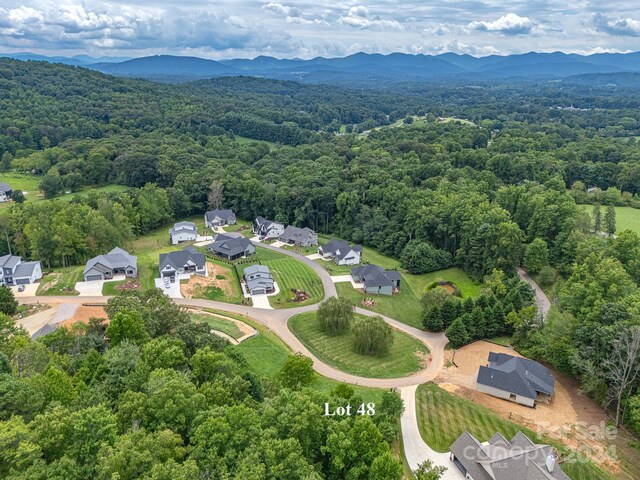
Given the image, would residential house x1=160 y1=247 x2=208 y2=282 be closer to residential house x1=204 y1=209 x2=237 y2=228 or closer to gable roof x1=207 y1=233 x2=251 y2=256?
gable roof x1=207 y1=233 x2=251 y2=256

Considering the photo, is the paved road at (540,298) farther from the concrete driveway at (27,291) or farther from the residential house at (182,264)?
the concrete driveway at (27,291)

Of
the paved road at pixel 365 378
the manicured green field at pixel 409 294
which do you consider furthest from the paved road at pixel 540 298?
the paved road at pixel 365 378

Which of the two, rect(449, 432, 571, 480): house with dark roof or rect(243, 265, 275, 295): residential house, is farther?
rect(243, 265, 275, 295): residential house

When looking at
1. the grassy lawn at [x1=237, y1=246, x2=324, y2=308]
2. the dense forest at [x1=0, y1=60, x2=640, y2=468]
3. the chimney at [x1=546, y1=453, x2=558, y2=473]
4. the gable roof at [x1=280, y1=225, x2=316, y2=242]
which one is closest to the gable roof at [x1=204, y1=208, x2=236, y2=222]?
the dense forest at [x1=0, y1=60, x2=640, y2=468]

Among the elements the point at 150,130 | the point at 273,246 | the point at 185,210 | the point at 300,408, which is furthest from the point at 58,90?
the point at 300,408

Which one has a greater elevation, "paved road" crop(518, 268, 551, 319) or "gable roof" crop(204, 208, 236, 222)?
"paved road" crop(518, 268, 551, 319)

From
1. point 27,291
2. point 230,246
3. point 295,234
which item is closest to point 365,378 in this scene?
point 230,246

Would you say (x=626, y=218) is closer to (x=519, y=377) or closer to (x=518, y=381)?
(x=519, y=377)
